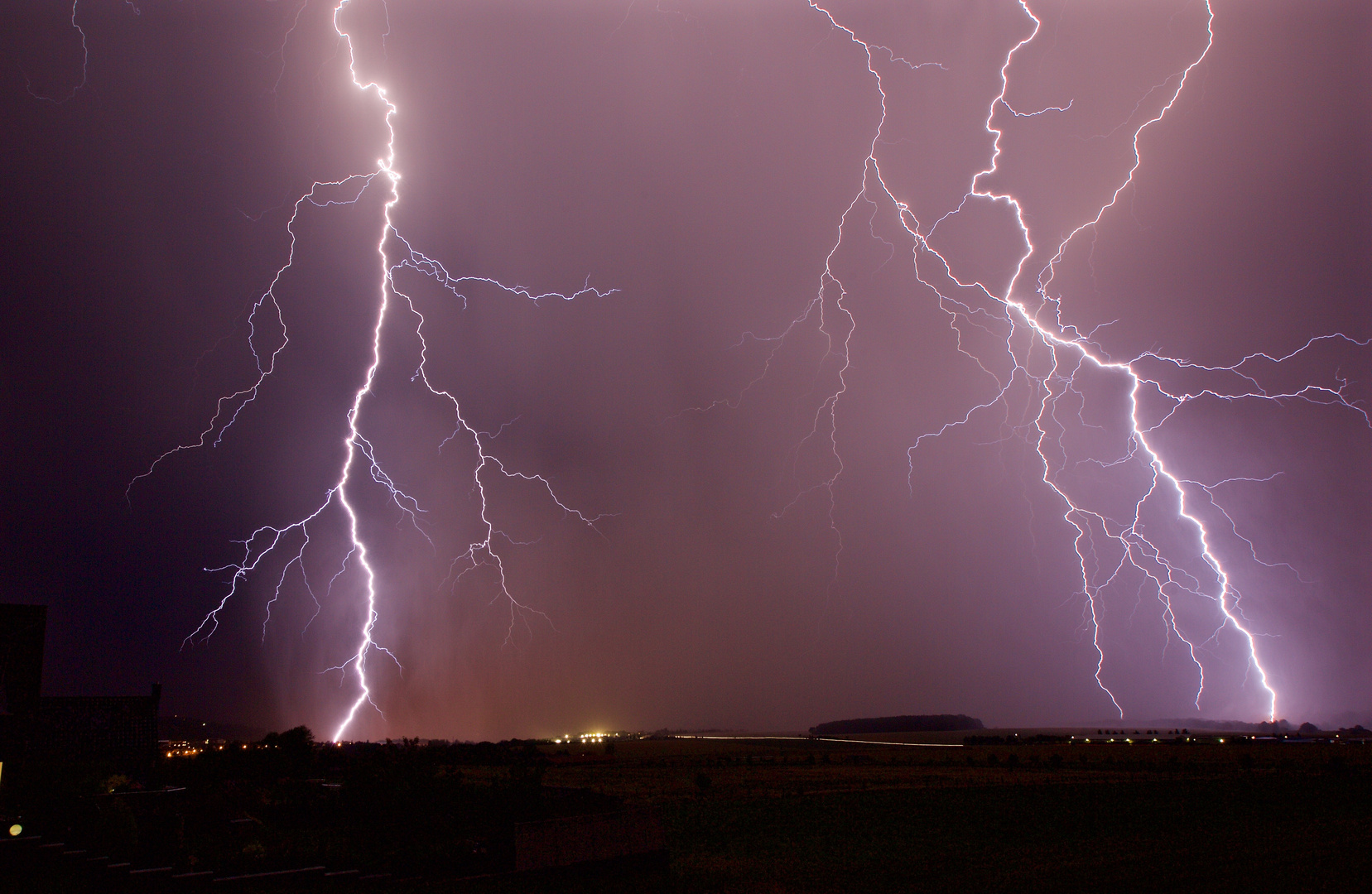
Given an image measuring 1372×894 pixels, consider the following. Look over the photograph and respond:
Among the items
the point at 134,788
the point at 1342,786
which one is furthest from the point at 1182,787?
the point at 134,788

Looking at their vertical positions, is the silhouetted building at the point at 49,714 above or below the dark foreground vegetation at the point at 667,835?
above

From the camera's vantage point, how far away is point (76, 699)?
62.3ft

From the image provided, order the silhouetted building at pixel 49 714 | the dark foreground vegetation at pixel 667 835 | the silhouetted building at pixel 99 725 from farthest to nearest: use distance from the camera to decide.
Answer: the silhouetted building at pixel 99 725 < the silhouetted building at pixel 49 714 < the dark foreground vegetation at pixel 667 835

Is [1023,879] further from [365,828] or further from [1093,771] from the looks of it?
[1093,771]

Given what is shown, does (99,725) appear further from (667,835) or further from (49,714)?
(667,835)

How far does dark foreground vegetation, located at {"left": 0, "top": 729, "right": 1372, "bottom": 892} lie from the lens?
28.1 feet

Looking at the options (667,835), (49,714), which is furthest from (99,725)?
(667,835)

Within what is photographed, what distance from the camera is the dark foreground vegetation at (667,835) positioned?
8.58 metres

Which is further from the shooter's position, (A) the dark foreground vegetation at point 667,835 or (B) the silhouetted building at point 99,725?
(B) the silhouetted building at point 99,725

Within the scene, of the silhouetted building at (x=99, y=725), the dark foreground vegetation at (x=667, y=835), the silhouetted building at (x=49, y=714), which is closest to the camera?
the dark foreground vegetation at (x=667, y=835)

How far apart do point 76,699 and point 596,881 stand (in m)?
17.2

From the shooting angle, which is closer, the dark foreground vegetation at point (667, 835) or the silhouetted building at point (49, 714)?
the dark foreground vegetation at point (667, 835)

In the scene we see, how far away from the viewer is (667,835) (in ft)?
45.3

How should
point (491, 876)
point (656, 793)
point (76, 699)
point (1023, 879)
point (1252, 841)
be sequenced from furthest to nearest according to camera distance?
point (656, 793), point (76, 699), point (1252, 841), point (1023, 879), point (491, 876)
